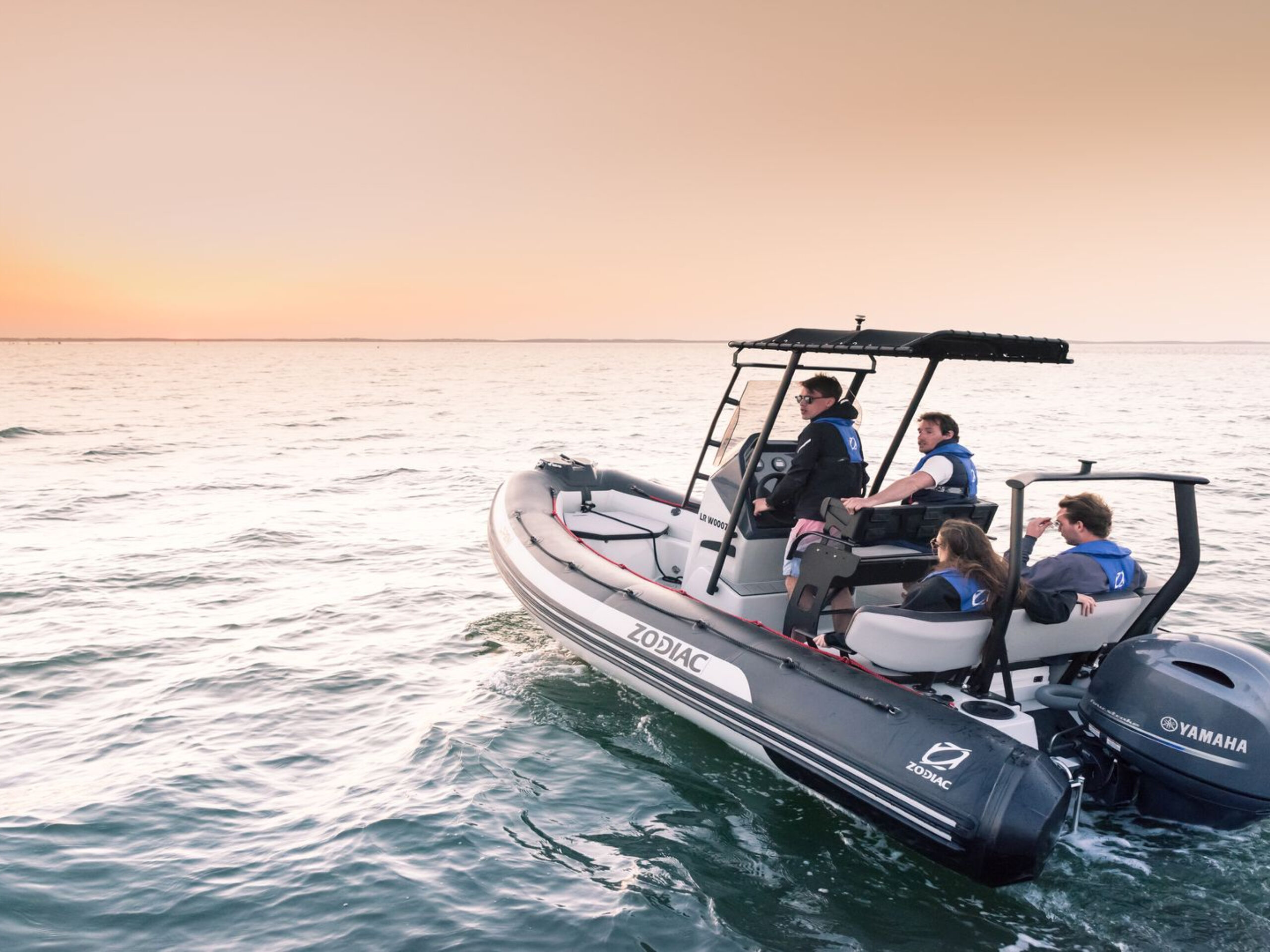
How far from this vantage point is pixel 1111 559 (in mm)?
3918

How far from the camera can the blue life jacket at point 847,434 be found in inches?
190

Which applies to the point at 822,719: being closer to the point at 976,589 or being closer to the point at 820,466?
the point at 976,589

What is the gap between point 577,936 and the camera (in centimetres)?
335

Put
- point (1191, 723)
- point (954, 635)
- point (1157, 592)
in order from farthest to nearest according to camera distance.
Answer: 1. point (1157, 592)
2. point (954, 635)
3. point (1191, 723)

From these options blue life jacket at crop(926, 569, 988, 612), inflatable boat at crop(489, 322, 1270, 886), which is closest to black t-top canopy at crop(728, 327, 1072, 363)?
inflatable boat at crop(489, 322, 1270, 886)

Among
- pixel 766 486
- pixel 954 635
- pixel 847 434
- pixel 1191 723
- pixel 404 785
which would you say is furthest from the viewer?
pixel 766 486

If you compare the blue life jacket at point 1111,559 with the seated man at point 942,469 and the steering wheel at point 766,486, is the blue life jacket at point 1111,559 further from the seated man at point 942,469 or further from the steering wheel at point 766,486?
the steering wheel at point 766,486

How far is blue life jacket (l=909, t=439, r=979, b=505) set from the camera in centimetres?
466

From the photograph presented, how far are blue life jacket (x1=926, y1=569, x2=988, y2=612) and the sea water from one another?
1020 millimetres

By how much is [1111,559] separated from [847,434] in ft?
4.70

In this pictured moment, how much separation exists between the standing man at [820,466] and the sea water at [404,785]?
3.81 feet

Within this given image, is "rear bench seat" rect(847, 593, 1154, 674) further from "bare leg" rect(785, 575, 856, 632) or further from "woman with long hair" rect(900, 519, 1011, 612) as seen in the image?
"bare leg" rect(785, 575, 856, 632)

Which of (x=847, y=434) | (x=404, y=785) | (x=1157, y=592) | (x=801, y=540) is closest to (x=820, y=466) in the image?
Result: (x=847, y=434)

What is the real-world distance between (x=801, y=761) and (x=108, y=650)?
16.0 ft
